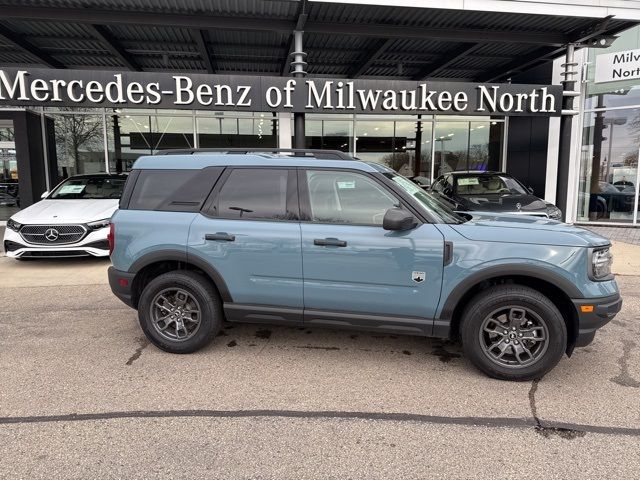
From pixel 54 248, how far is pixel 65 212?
0.72 m

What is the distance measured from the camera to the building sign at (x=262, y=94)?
9133 millimetres

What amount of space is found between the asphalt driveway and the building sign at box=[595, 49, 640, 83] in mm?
10578

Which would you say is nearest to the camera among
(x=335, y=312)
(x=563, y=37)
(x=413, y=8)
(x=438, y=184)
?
(x=335, y=312)

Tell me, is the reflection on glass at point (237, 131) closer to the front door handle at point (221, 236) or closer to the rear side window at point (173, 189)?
the rear side window at point (173, 189)

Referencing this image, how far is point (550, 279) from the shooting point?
3488 millimetres

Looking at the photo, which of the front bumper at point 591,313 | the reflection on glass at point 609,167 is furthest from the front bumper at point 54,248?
the reflection on glass at point 609,167

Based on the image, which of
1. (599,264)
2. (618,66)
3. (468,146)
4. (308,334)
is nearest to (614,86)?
(618,66)

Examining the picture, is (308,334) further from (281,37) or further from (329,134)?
(329,134)

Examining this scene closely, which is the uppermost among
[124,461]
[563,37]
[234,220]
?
[563,37]

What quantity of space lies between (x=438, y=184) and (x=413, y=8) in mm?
4069

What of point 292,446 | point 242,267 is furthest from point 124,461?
point 242,267

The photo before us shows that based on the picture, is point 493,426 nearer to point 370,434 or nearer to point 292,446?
point 370,434

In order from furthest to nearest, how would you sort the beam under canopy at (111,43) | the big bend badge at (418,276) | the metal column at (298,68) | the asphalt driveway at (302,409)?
the beam under canopy at (111,43)
the metal column at (298,68)
the big bend badge at (418,276)
the asphalt driveway at (302,409)

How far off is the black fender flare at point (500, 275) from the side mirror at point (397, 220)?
2.05ft
